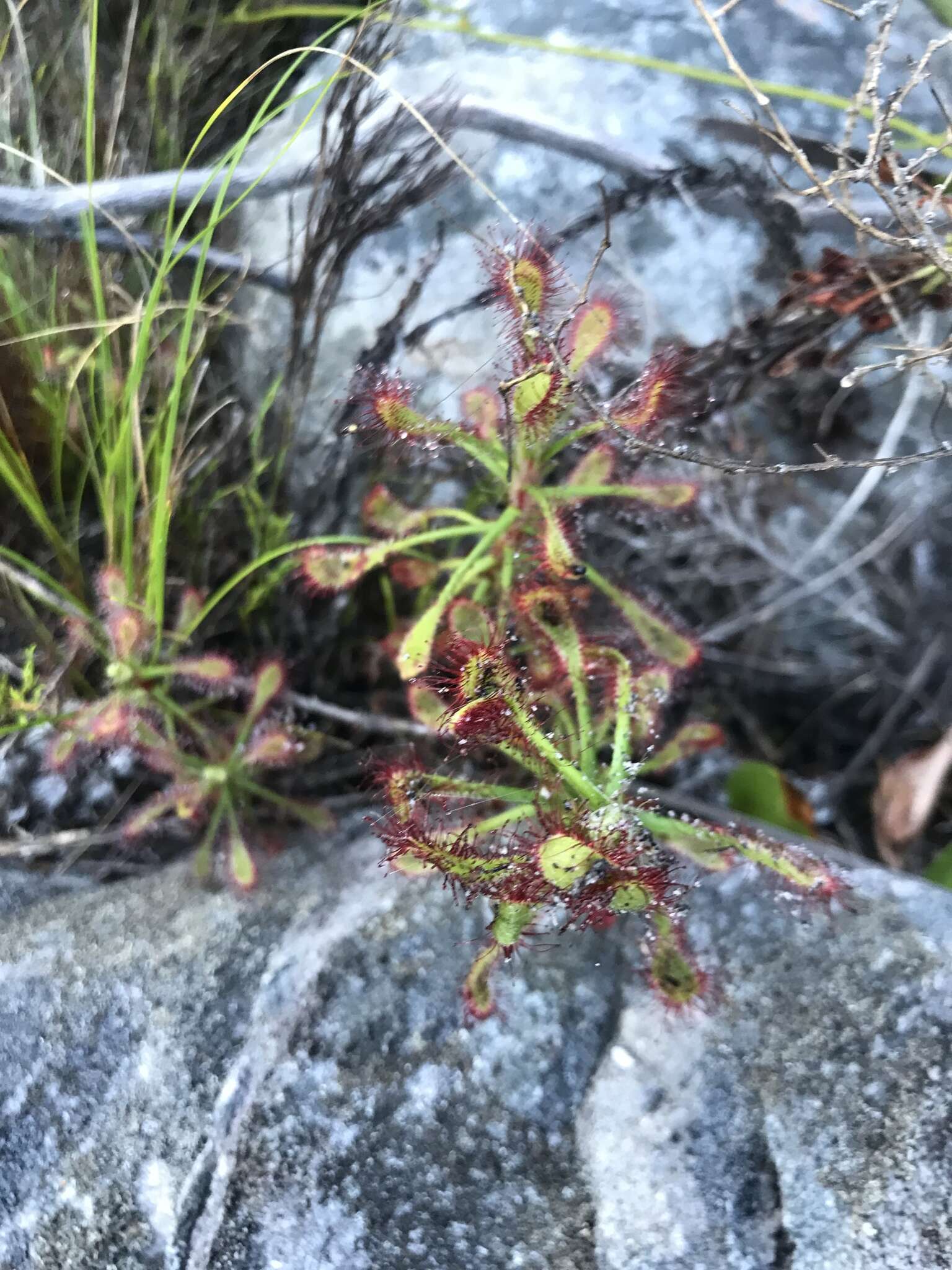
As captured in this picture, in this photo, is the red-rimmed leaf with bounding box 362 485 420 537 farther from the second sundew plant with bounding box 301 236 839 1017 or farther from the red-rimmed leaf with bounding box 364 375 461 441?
the red-rimmed leaf with bounding box 364 375 461 441

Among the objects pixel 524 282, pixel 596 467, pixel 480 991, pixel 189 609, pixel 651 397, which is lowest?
pixel 480 991

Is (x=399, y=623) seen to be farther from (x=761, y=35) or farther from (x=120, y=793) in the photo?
(x=761, y=35)

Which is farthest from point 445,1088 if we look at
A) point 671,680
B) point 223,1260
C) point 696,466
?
point 696,466

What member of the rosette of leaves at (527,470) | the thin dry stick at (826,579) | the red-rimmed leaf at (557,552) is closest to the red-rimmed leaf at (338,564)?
the rosette of leaves at (527,470)

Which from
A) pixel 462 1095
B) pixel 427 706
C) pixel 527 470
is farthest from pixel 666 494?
pixel 462 1095

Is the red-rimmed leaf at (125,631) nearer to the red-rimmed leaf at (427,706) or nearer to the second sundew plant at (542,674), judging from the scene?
the second sundew plant at (542,674)

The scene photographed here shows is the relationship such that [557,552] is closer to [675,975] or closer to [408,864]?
[408,864]
